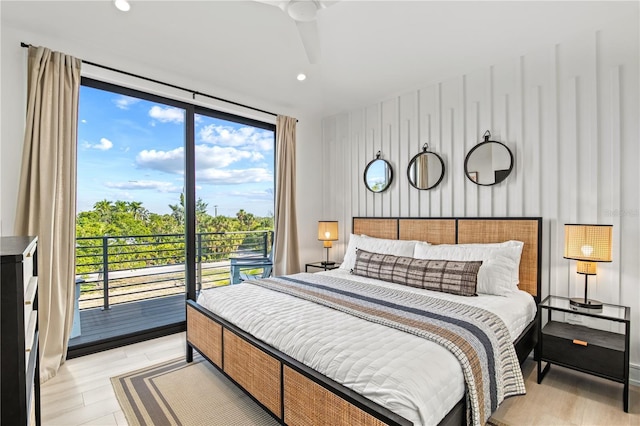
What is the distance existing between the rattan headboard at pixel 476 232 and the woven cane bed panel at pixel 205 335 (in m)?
2.29

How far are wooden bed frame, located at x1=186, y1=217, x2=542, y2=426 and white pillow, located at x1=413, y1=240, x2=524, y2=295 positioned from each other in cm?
16

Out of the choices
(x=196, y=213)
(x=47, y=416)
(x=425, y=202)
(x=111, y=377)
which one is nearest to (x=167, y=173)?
(x=196, y=213)

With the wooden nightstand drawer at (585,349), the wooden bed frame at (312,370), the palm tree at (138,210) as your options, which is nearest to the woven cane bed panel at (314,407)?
the wooden bed frame at (312,370)

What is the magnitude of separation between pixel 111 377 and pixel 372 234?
117 inches

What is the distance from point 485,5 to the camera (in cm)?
266

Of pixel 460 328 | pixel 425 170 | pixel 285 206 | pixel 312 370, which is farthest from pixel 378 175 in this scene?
pixel 312 370

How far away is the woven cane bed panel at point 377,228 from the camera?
394 cm

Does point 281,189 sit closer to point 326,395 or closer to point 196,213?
point 196,213

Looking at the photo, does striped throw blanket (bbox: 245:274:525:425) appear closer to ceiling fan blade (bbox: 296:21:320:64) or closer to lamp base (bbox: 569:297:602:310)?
lamp base (bbox: 569:297:602:310)

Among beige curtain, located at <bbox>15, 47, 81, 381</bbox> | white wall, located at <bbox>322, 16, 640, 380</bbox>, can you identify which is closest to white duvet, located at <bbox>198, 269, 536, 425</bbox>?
white wall, located at <bbox>322, 16, 640, 380</bbox>

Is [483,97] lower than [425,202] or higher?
higher

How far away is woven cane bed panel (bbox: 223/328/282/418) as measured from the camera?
1.82 metres

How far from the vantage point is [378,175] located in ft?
13.6

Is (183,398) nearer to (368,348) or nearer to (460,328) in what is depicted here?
(368,348)
